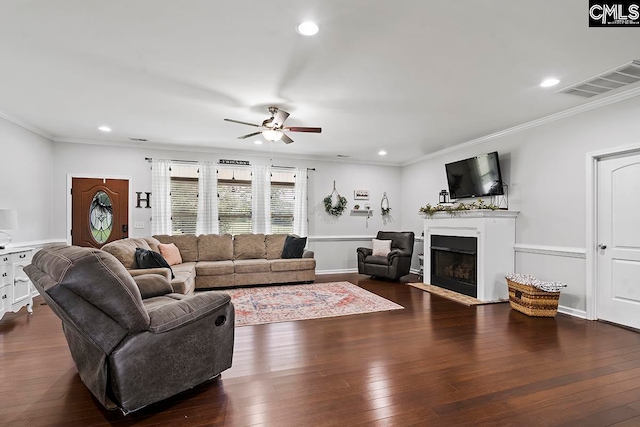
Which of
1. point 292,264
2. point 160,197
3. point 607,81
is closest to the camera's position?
point 607,81

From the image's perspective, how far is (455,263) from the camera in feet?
18.1

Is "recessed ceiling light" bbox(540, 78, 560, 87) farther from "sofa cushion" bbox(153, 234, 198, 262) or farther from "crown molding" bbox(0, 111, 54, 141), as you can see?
"crown molding" bbox(0, 111, 54, 141)

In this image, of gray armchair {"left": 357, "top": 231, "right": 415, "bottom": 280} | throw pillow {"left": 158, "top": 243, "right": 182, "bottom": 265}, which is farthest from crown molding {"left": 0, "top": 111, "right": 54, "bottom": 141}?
gray armchair {"left": 357, "top": 231, "right": 415, "bottom": 280}

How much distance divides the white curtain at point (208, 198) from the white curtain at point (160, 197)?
59 centimetres

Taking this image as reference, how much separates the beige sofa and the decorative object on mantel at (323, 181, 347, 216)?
1.31 meters

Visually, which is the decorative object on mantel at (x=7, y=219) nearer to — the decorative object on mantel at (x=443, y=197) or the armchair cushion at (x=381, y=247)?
the armchair cushion at (x=381, y=247)

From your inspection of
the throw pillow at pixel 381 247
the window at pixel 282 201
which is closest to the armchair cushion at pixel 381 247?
the throw pillow at pixel 381 247

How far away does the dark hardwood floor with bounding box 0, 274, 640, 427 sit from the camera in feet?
6.44

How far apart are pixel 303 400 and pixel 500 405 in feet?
4.34

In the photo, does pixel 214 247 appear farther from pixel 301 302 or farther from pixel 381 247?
pixel 381 247

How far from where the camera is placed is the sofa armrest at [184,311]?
1993 millimetres

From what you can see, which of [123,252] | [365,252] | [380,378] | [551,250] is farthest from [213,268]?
[551,250]

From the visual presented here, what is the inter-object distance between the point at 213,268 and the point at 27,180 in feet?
10.3

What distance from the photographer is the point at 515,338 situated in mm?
3268
